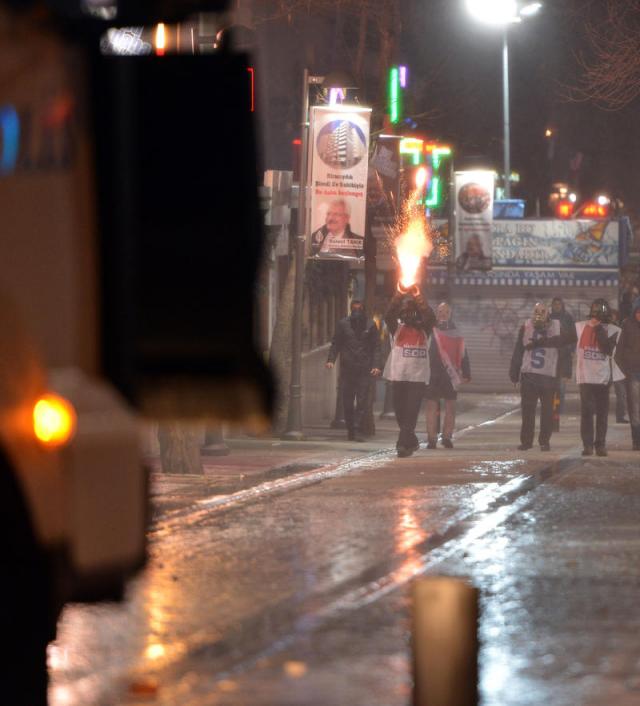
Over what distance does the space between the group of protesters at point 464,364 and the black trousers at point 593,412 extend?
0.01 meters

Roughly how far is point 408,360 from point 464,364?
2859mm

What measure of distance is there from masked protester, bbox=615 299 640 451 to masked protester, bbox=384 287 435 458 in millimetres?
2577

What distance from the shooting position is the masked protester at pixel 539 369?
20.0 metres

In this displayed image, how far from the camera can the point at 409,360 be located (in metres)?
18.9

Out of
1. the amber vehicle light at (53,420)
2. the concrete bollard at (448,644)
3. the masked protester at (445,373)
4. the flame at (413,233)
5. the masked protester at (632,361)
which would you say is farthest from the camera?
the flame at (413,233)

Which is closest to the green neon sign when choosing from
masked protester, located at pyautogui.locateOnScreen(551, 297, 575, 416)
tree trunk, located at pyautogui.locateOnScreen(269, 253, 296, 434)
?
tree trunk, located at pyautogui.locateOnScreen(269, 253, 296, 434)

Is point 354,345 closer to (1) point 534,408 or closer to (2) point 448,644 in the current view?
(1) point 534,408

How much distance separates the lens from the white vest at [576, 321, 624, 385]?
19266mm

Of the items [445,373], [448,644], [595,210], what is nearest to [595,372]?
[445,373]

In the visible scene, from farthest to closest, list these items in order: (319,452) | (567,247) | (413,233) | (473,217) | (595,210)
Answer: (595,210)
(567,247)
(473,217)
(413,233)
(319,452)

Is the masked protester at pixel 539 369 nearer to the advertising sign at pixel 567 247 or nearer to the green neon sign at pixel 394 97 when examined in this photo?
the green neon sign at pixel 394 97

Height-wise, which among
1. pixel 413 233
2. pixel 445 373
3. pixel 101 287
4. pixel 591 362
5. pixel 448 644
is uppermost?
pixel 413 233

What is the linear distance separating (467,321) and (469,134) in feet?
31.6

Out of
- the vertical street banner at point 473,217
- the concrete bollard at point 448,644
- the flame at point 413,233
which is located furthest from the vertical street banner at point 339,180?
the concrete bollard at point 448,644
